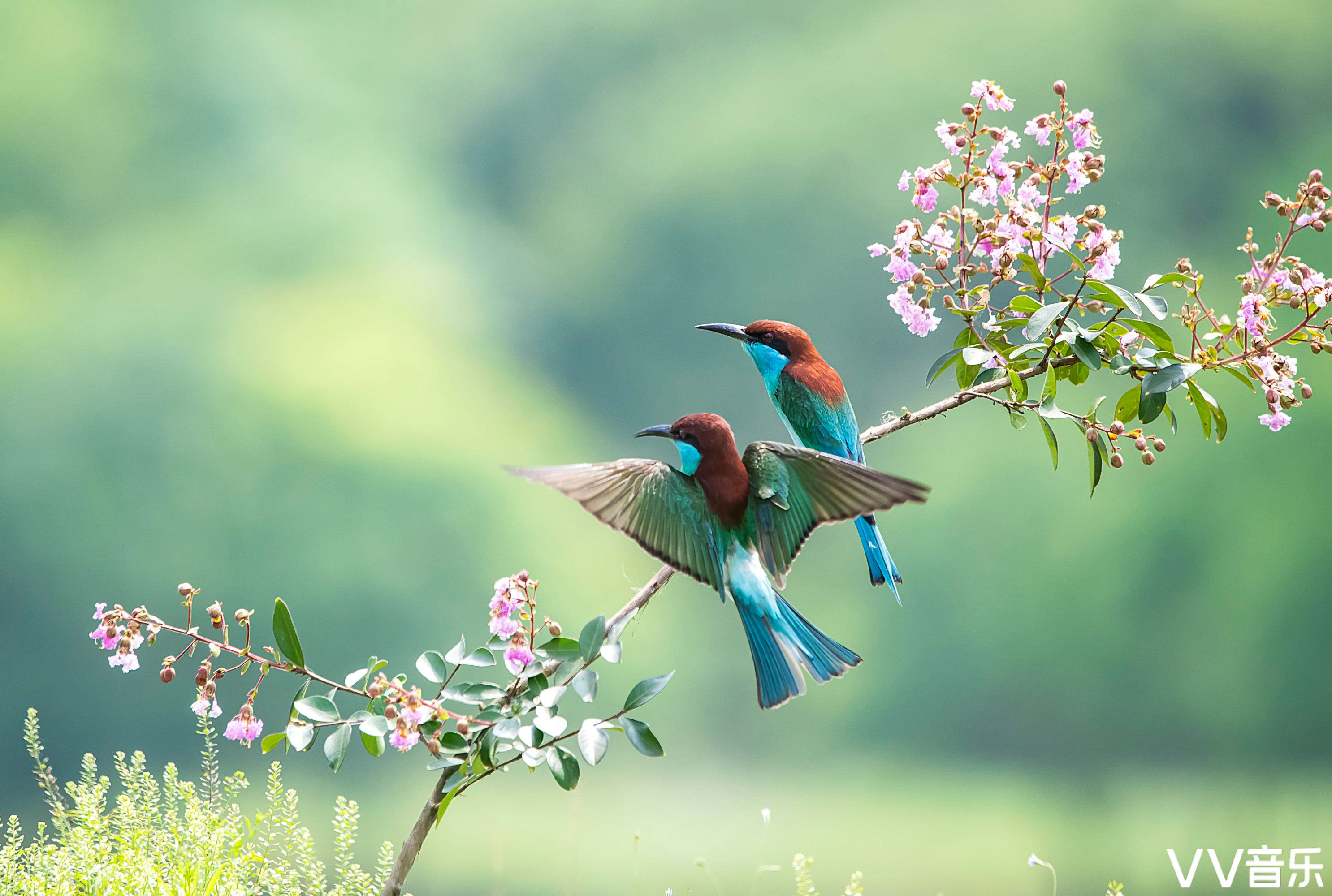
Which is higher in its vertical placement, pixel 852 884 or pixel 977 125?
pixel 977 125

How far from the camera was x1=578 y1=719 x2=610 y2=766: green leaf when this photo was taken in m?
0.97

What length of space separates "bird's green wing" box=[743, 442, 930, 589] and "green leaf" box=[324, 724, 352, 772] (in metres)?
0.45

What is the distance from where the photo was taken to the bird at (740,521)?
37.7 inches

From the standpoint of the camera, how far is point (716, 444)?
0.98m

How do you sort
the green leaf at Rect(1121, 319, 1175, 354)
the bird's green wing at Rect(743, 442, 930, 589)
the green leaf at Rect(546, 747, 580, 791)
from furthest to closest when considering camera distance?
the green leaf at Rect(1121, 319, 1175, 354) < the green leaf at Rect(546, 747, 580, 791) < the bird's green wing at Rect(743, 442, 930, 589)

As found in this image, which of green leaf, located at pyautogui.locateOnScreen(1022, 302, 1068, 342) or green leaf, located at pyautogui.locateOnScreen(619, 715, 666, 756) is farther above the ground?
green leaf, located at pyautogui.locateOnScreen(1022, 302, 1068, 342)

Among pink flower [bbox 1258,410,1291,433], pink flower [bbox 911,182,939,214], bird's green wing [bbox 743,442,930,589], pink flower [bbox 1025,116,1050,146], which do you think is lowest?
bird's green wing [bbox 743,442,930,589]

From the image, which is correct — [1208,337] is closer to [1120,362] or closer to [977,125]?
[1120,362]

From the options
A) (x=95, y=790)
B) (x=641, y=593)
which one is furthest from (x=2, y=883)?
(x=641, y=593)

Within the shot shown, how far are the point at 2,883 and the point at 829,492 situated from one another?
3.71ft

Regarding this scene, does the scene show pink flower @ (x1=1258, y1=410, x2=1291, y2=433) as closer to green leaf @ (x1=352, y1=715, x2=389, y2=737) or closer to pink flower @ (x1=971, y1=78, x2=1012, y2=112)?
pink flower @ (x1=971, y1=78, x2=1012, y2=112)

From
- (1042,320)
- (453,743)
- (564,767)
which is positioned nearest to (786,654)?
(564,767)

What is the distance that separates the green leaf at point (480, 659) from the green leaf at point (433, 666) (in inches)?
0.7

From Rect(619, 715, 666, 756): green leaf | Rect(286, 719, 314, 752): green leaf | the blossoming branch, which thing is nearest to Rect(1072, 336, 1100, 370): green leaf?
the blossoming branch
